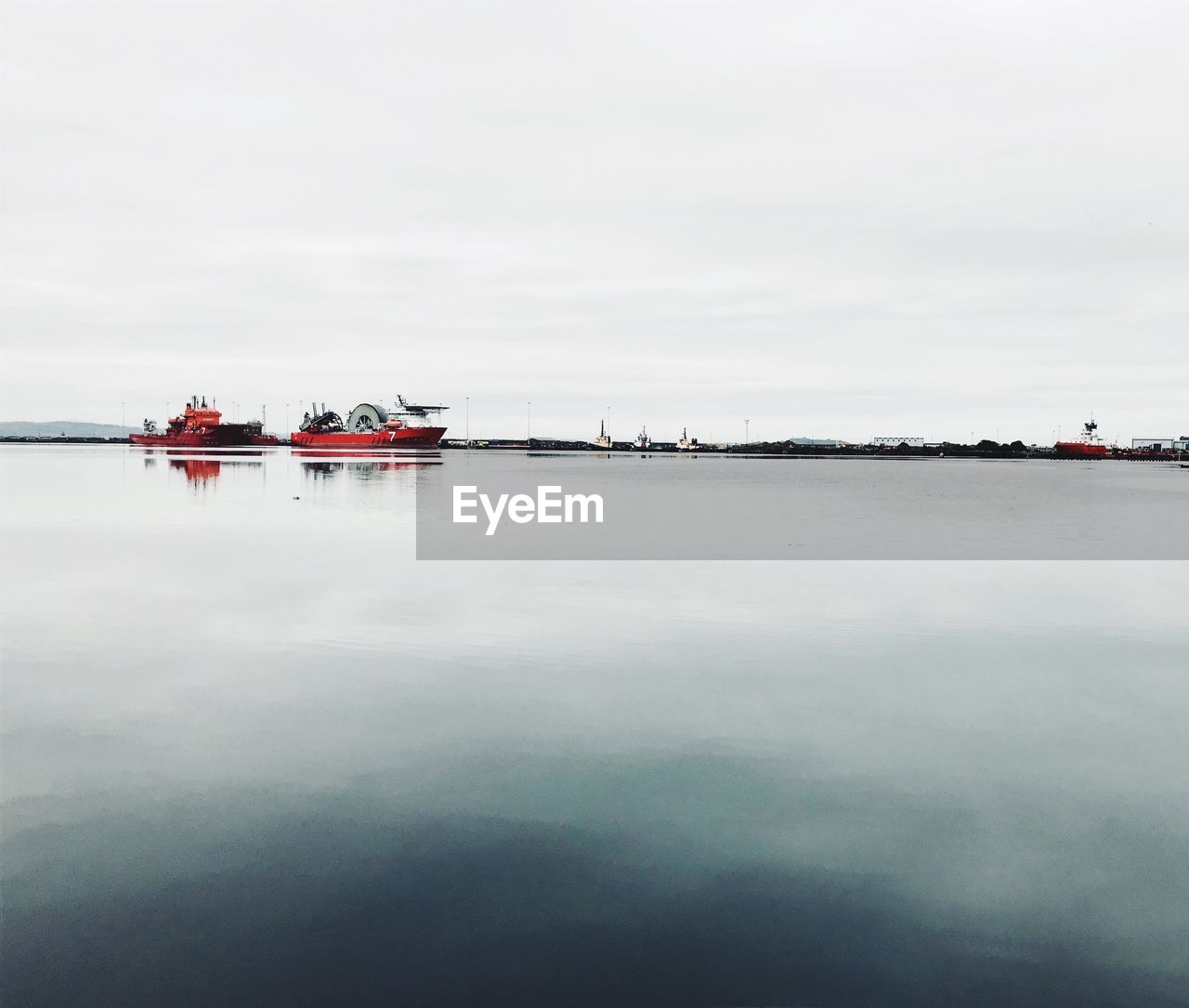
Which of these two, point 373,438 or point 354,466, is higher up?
point 373,438

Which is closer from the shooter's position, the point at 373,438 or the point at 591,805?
the point at 591,805

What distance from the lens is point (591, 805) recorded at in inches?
303

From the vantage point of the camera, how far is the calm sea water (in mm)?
5371

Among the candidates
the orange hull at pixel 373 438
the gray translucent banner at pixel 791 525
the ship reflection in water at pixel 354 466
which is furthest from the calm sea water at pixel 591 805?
the orange hull at pixel 373 438

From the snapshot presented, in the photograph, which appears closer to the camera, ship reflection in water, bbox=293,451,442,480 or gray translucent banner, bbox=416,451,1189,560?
gray translucent banner, bbox=416,451,1189,560

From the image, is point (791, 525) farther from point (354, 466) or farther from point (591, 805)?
point (354, 466)

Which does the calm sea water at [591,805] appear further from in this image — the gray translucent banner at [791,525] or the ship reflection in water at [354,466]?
the ship reflection in water at [354,466]

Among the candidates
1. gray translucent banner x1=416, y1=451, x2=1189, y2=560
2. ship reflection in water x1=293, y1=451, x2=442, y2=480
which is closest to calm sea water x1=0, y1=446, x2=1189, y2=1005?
gray translucent banner x1=416, y1=451, x2=1189, y2=560

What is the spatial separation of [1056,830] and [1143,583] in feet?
56.6

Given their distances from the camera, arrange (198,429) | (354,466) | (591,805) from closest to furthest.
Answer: (591,805), (354,466), (198,429)

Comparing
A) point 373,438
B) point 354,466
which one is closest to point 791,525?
point 354,466

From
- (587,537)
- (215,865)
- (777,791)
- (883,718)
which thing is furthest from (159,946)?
(587,537)

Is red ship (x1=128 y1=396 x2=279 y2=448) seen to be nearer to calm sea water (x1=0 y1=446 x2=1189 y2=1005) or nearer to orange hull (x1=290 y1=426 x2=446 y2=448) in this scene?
orange hull (x1=290 y1=426 x2=446 y2=448)

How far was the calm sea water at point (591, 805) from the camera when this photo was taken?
5.37 metres
